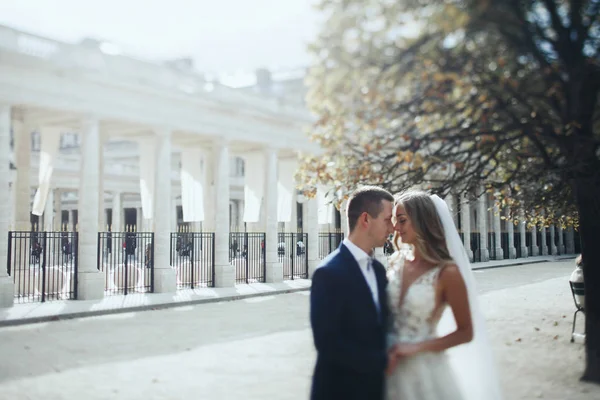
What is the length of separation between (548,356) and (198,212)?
17483 millimetres

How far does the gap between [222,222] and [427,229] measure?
22.0m

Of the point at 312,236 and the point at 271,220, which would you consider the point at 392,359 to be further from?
the point at 312,236

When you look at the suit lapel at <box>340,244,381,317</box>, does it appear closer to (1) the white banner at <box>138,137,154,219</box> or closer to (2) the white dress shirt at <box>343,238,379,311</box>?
(2) the white dress shirt at <box>343,238,379,311</box>

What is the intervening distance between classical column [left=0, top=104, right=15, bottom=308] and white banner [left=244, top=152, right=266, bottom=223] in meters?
11.1

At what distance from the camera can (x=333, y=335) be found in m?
3.30

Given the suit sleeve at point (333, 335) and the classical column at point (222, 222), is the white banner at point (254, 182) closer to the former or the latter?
the classical column at point (222, 222)

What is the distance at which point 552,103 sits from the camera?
4582 millimetres

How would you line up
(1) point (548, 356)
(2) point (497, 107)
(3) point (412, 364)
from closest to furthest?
(3) point (412, 364) → (2) point (497, 107) → (1) point (548, 356)

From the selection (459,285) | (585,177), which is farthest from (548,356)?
(459,285)

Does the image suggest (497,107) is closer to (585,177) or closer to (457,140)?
(457,140)

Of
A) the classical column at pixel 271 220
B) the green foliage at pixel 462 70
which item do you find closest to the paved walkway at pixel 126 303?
the classical column at pixel 271 220

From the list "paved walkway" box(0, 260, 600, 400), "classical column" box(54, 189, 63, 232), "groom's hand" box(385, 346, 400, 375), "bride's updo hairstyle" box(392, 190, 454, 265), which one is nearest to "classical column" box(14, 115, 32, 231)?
"paved walkway" box(0, 260, 600, 400)

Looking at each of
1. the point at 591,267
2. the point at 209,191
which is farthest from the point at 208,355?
the point at 209,191

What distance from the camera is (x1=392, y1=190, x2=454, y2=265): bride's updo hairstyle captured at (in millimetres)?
3824
